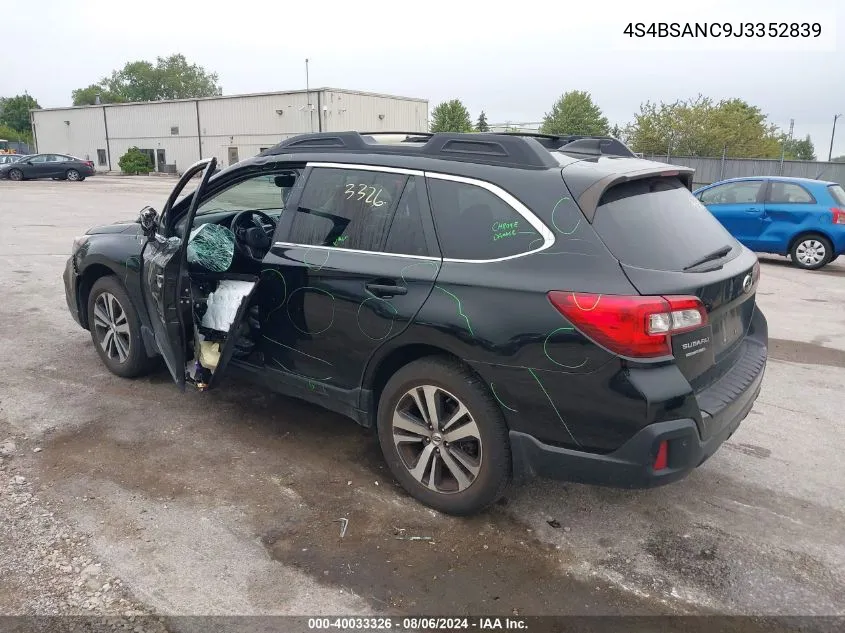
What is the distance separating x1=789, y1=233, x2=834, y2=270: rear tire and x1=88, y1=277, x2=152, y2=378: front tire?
10.1 meters

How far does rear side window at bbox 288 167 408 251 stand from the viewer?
11.4 feet

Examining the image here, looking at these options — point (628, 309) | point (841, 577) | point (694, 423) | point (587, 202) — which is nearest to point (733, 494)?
point (841, 577)

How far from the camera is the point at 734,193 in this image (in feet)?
37.4

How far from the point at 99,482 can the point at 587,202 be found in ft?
9.56

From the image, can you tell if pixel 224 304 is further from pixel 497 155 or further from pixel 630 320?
pixel 630 320

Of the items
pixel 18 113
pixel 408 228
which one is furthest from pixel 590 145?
pixel 18 113

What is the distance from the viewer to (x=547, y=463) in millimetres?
2955

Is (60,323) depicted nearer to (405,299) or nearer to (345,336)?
(345,336)

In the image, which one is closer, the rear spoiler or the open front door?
the rear spoiler


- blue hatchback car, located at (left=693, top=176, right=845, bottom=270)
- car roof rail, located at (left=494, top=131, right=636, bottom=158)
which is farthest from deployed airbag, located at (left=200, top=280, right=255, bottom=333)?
blue hatchback car, located at (left=693, top=176, right=845, bottom=270)

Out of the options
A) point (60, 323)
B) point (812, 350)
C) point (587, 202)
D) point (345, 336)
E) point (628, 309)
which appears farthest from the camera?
point (60, 323)

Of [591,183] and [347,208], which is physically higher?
[591,183]

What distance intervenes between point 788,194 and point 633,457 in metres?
9.99

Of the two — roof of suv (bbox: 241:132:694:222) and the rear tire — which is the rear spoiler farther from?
the rear tire
